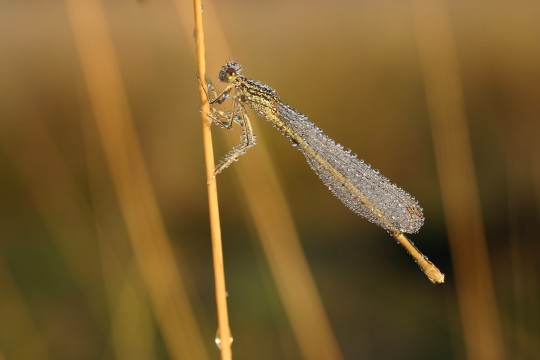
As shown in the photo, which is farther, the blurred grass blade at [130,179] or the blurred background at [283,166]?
the blurred background at [283,166]

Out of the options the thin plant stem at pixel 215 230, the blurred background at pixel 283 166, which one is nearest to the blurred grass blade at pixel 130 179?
the thin plant stem at pixel 215 230

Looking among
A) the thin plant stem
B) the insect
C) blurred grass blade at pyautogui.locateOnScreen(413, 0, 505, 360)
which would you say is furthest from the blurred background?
the thin plant stem

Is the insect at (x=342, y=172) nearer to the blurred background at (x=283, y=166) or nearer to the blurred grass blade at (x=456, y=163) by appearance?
the blurred grass blade at (x=456, y=163)

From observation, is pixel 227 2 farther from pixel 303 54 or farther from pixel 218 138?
pixel 218 138

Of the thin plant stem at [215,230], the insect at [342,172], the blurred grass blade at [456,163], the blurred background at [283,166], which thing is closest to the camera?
the thin plant stem at [215,230]

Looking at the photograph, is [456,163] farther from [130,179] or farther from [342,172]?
[130,179]

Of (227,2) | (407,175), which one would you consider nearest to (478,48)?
(407,175)
